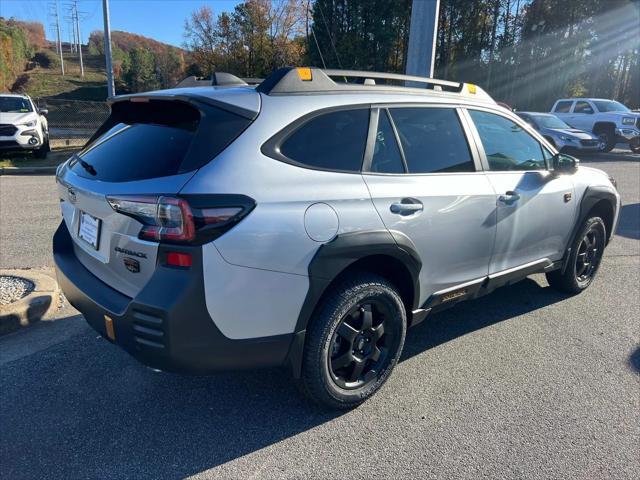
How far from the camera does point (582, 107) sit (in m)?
19.6

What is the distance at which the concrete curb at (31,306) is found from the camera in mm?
3812

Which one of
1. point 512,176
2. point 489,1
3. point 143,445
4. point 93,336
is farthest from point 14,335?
point 489,1

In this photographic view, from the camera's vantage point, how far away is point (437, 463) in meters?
2.61

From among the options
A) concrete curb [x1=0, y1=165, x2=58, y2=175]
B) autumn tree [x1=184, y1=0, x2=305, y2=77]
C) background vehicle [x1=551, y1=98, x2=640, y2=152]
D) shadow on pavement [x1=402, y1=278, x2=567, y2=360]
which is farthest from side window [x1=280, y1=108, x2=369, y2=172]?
autumn tree [x1=184, y1=0, x2=305, y2=77]

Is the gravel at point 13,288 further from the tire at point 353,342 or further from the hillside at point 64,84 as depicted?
the hillside at point 64,84

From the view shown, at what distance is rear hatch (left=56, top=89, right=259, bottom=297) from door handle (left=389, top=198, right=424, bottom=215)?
96 cm

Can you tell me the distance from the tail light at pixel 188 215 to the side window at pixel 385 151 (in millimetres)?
944

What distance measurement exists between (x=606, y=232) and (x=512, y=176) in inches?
73.2

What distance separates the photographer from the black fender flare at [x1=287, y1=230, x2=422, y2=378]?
2596 mm

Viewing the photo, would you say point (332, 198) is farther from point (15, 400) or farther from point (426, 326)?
point (15, 400)

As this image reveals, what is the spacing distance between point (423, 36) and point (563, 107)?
14.9m

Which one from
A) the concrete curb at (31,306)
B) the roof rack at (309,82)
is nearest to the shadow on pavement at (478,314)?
the roof rack at (309,82)

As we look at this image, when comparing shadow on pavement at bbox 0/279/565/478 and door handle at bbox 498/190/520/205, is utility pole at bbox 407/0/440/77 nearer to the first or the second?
door handle at bbox 498/190/520/205

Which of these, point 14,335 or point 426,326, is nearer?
point 14,335
